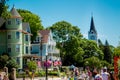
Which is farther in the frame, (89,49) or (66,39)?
(89,49)

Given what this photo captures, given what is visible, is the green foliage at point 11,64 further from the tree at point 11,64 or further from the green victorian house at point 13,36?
the green victorian house at point 13,36

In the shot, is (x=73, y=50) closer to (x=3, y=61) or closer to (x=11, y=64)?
(x=11, y=64)

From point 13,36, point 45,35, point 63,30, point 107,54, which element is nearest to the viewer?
point 13,36

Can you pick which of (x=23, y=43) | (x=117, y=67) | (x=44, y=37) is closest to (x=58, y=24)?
(x=44, y=37)

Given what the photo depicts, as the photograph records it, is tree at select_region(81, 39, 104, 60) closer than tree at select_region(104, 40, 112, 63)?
Yes

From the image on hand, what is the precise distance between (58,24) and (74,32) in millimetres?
4608

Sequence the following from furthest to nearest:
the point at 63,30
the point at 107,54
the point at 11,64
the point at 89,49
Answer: the point at 107,54 < the point at 89,49 < the point at 63,30 < the point at 11,64

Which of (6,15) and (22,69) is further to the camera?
(22,69)

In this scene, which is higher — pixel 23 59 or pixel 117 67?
pixel 23 59

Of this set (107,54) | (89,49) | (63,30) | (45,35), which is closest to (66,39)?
(63,30)

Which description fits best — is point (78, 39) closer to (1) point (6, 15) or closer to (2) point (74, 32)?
(2) point (74, 32)

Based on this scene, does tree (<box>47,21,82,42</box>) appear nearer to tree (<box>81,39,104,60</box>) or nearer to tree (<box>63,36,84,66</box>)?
tree (<box>63,36,84,66</box>)

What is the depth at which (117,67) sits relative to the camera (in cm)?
2105

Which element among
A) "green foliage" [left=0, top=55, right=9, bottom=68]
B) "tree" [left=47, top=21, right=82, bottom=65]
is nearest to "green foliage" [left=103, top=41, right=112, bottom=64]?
"tree" [left=47, top=21, right=82, bottom=65]
